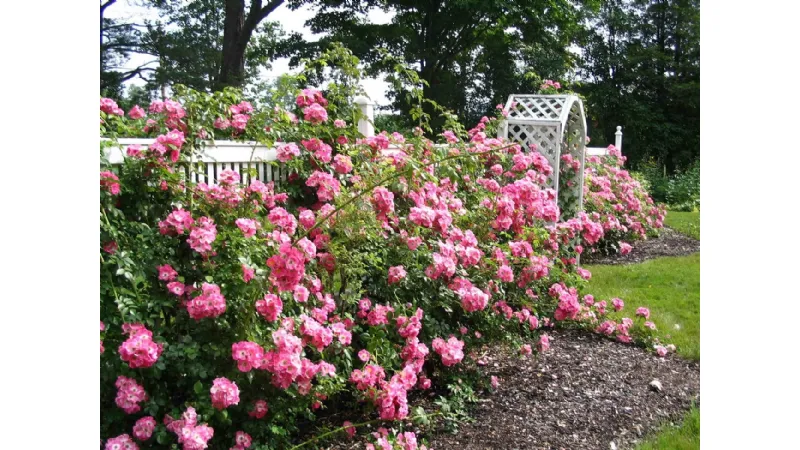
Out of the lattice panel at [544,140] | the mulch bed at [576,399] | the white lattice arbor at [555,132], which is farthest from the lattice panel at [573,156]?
the mulch bed at [576,399]

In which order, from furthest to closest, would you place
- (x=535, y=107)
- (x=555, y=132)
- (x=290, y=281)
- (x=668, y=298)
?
(x=535, y=107) < (x=555, y=132) < (x=668, y=298) < (x=290, y=281)

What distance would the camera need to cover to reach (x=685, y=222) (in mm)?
7789

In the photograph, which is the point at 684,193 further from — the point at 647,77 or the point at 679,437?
the point at 679,437

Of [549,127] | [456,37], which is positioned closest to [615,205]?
[549,127]

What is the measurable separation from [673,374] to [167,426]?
215 centimetres

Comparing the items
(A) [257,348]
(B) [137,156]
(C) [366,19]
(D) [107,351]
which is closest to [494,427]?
(A) [257,348]

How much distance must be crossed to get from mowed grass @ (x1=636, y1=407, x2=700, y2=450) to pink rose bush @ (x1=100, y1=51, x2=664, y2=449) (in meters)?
0.62

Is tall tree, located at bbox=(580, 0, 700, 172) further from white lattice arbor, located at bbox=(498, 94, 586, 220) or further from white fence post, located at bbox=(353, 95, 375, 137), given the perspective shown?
white fence post, located at bbox=(353, 95, 375, 137)

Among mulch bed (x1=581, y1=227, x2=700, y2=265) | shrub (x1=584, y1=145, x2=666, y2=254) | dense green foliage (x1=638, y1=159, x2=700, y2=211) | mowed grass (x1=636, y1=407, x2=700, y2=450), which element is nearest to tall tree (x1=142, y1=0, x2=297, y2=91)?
shrub (x1=584, y1=145, x2=666, y2=254)

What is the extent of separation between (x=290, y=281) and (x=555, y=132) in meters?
3.12

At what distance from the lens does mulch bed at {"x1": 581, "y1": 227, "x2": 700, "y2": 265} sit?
5.54 meters

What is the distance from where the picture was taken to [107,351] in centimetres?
180

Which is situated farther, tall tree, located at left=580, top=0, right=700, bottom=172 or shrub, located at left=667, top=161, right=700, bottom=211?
tall tree, located at left=580, top=0, right=700, bottom=172
